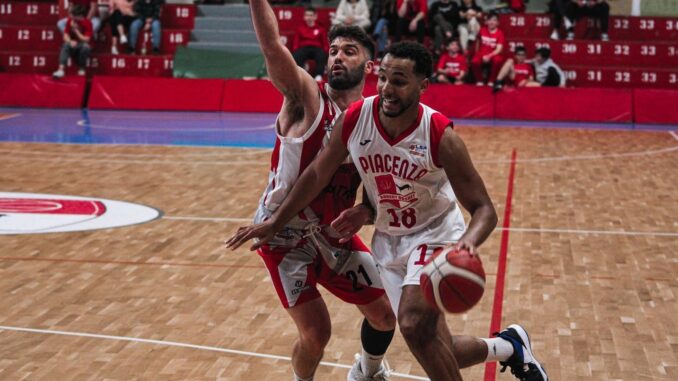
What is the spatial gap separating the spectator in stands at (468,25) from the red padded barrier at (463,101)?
1.50 metres

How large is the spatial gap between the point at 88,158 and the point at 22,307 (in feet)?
25.6

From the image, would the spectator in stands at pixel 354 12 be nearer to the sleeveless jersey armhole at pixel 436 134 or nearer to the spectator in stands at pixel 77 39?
the spectator in stands at pixel 77 39

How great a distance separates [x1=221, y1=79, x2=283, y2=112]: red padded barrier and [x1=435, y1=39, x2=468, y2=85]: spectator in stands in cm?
336

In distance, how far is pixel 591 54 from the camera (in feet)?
73.5

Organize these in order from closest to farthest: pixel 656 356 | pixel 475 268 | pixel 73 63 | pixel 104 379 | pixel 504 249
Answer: pixel 475 268 → pixel 104 379 → pixel 656 356 → pixel 504 249 → pixel 73 63

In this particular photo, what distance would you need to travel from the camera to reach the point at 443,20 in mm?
22125

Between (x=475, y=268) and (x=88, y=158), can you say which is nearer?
(x=475, y=268)

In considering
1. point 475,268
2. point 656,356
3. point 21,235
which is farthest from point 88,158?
point 475,268

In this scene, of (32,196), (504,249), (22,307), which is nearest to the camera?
(22,307)

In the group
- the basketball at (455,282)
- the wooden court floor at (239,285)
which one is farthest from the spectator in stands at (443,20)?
the basketball at (455,282)

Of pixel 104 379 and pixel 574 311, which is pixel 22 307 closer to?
pixel 104 379

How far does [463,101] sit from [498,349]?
50.6 ft

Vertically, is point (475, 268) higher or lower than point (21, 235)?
higher

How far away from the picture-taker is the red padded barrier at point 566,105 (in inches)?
807
